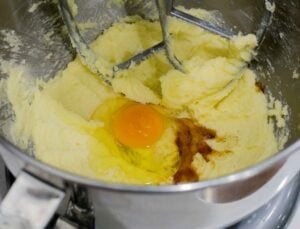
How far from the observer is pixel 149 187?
1.76ft

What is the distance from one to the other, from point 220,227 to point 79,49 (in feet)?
1.47

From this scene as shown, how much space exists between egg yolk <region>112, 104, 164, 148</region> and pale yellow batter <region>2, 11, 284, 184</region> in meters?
0.01

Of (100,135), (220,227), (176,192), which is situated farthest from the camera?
(100,135)

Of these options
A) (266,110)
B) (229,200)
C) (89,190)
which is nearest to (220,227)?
(229,200)

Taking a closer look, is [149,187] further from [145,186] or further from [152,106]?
[152,106]

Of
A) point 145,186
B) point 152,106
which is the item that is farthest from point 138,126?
point 145,186

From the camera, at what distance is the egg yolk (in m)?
0.92

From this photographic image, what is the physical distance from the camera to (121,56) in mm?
1037

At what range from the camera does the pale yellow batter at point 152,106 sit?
2.94ft

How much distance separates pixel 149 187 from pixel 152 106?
44cm

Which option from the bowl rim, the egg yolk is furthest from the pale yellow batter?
the bowl rim

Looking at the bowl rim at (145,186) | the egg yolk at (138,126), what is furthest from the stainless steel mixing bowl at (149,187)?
the egg yolk at (138,126)

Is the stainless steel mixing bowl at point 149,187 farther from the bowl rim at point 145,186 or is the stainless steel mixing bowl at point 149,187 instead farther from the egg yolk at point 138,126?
the egg yolk at point 138,126

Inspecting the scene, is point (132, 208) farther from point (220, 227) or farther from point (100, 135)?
point (100, 135)
